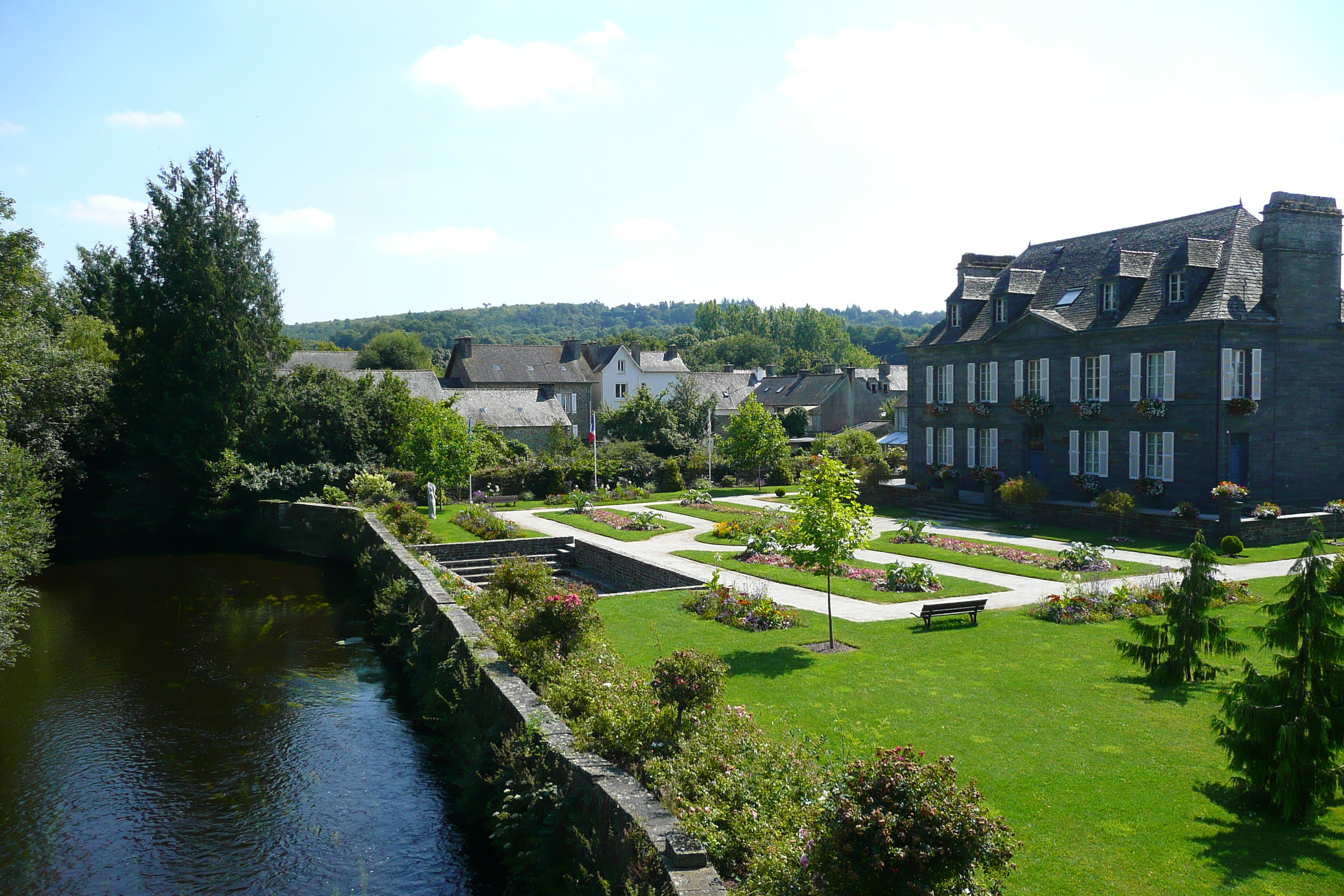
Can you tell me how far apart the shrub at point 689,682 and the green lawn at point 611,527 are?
20.1m

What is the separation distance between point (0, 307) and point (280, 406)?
15.4 m

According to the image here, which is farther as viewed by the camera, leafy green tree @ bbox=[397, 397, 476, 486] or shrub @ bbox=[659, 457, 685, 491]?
shrub @ bbox=[659, 457, 685, 491]

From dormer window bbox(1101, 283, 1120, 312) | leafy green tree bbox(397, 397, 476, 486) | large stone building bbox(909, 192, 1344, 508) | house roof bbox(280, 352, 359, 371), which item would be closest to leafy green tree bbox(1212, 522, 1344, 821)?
large stone building bbox(909, 192, 1344, 508)

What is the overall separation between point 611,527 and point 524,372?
1605 inches

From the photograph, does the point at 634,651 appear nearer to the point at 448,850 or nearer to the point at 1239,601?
the point at 448,850

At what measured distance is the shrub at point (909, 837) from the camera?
17.1 ft

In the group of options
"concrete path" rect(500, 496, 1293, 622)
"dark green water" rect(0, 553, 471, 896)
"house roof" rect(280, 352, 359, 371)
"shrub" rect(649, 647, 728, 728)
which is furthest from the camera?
"house roof" rect(280, 352, 359, 371)

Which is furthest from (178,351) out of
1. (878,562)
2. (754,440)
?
(878,562)

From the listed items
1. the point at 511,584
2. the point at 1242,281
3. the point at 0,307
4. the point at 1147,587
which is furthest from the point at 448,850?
the point at 1242,281

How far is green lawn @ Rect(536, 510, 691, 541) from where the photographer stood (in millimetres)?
30391

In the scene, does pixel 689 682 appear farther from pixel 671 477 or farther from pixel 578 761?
pixel 671 477

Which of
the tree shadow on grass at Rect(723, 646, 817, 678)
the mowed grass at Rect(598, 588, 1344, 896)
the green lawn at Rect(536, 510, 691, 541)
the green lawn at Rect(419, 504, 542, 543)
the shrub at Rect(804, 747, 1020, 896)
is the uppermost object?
the shrub at Rect(804, 747, 1020, 896)

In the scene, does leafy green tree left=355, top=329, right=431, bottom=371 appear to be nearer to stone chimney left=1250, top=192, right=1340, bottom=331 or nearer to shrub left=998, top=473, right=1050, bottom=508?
shrub left=998, top=473, right=1050, bottom=508

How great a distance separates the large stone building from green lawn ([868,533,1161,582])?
24.4 feet
